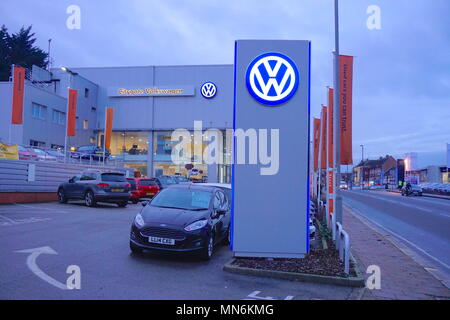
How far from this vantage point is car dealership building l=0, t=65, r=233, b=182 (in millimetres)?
43625

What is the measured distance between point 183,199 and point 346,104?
5856 millimetres

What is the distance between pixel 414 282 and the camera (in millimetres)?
6684

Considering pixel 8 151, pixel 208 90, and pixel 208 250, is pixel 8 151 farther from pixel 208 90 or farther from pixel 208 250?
pixel 208 90

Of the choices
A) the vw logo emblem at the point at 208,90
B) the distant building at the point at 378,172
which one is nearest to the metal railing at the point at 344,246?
the vw logo emblem at the point at 208,90

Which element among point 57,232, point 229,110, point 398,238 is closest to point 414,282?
point 398,238

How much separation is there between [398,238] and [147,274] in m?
8.87

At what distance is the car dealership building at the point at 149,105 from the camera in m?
43.6

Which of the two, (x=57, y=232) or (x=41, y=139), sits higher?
(x=41, y=139)

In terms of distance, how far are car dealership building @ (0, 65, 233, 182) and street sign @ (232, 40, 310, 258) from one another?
116 feet

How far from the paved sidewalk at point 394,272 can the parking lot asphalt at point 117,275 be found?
2.42 ft

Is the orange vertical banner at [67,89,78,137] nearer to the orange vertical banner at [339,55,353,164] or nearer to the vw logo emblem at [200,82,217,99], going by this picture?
the vw logo emblem at [200,82,217,99]

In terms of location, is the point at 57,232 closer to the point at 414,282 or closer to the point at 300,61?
the point at 300,61

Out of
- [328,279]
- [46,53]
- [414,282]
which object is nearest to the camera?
[328,279]

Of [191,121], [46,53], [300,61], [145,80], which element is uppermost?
[46,53]
